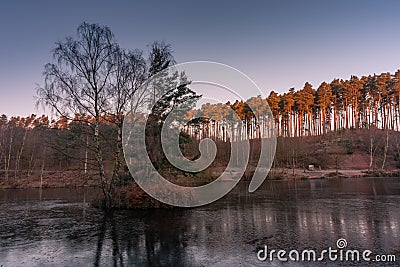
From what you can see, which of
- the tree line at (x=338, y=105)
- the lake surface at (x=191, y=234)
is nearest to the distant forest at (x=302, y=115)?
the tree line at (x=338, y=105)

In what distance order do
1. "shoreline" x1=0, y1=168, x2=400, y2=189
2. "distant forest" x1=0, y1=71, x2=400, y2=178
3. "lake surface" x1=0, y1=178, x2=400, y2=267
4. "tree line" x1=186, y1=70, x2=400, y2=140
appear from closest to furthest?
"lake surface" x1=0, y1=178, x2=400, y2=267 < "shoreline" x1=0, y1=168, x2=400, y2=189 < "distant forest" x1=0, y1=71, x2=400, y2=178 < "tree line" x1=186, y1=70, x2=400, y2=140

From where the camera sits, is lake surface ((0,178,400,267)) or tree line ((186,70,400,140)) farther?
tree line ((186,70,400,140))

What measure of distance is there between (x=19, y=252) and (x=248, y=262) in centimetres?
675

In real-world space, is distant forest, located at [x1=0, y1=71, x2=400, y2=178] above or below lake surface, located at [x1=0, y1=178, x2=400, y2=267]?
above

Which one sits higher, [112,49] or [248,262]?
[112,49]

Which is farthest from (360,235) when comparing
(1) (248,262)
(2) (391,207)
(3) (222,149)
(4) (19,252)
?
(3) (222,149)

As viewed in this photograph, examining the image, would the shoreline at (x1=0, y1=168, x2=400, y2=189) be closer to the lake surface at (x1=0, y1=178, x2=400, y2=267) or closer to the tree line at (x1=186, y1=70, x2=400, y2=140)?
the tree line at (x1=186, y1=70, x2=400, y2=140)

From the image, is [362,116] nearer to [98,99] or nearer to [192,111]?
[192,111]

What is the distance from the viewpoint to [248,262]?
735cm

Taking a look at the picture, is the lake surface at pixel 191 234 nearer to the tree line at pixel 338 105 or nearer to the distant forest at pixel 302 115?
the distant forest at pixel 302 115

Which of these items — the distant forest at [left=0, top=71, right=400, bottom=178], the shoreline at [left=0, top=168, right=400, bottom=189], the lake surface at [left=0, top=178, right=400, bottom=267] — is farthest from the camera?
the distant forest at [left=0, top=71, right=400, bottom=178]

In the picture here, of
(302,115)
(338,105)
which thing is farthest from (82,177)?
(338,105)

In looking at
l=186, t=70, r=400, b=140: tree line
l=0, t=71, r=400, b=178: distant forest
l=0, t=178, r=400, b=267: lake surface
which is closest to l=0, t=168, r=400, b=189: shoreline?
l=0, t=71, r=400, b=178: distant forest

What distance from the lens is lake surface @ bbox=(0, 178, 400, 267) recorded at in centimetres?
803
